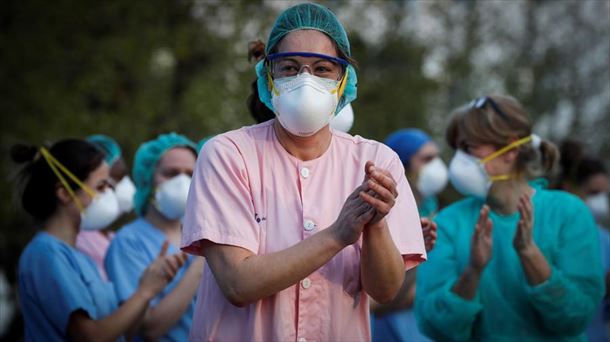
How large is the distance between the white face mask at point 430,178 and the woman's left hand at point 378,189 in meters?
4.36

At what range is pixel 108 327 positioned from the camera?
14.0ft

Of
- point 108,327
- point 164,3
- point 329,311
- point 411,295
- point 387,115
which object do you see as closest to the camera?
point 329,311

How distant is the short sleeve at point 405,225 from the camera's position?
292cm

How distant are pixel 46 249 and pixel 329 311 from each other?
2181 mm

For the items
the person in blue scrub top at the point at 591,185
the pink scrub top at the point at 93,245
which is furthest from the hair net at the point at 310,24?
the person in blue scrub top at the point at 591,185

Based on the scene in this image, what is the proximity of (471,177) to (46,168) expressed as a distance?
2.59 meters

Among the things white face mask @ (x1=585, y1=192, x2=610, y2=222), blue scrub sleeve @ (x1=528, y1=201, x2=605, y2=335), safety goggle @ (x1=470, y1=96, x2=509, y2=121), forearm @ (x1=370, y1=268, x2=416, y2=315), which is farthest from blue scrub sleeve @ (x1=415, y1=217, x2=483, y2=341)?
white face mask @ (x1=585, y1=192, x2=610, y2=222)

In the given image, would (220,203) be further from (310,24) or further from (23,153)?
(23,153)

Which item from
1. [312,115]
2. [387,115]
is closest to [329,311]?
[312,115]

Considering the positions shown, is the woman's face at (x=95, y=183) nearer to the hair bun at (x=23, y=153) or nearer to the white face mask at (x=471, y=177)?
the hair bun at (x=23, y=153)

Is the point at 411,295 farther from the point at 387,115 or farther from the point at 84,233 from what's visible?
the point at 387,115

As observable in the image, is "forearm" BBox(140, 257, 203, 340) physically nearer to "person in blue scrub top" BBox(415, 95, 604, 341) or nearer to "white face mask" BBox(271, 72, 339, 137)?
"person in blue scrub top" BBox(415, 95, 604, 341)

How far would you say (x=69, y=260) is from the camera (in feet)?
14.6

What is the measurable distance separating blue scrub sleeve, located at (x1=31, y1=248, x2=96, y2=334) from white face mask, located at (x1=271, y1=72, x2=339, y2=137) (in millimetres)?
1967
